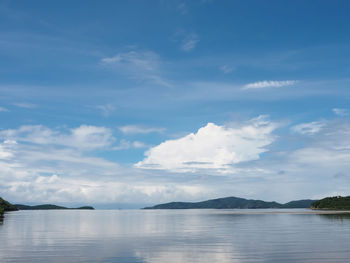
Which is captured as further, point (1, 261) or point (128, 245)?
point (128, 245)

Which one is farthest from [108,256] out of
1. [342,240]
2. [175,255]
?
[342,240]

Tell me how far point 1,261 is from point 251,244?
3363 centimetres

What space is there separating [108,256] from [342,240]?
3687 centimetres

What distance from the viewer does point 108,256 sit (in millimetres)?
41875

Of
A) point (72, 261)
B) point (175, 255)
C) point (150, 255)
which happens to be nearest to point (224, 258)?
point (175, 255)

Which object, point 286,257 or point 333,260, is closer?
point 333,260

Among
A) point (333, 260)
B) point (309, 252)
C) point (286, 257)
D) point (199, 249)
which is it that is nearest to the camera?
point (333, 260)

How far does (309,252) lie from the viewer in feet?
143

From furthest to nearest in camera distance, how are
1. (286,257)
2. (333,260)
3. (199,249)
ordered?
(199,249), (286,257), (333,260)

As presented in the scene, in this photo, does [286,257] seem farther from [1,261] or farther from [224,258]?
[1,261]

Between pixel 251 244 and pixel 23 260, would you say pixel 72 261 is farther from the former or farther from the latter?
pixel 251 244

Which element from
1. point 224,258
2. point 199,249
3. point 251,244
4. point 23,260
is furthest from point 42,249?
point 251,244

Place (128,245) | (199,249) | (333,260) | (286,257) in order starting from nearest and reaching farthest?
(333,260) → (286,257) → (199,249) → (128,245)

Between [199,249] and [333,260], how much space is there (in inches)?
664
